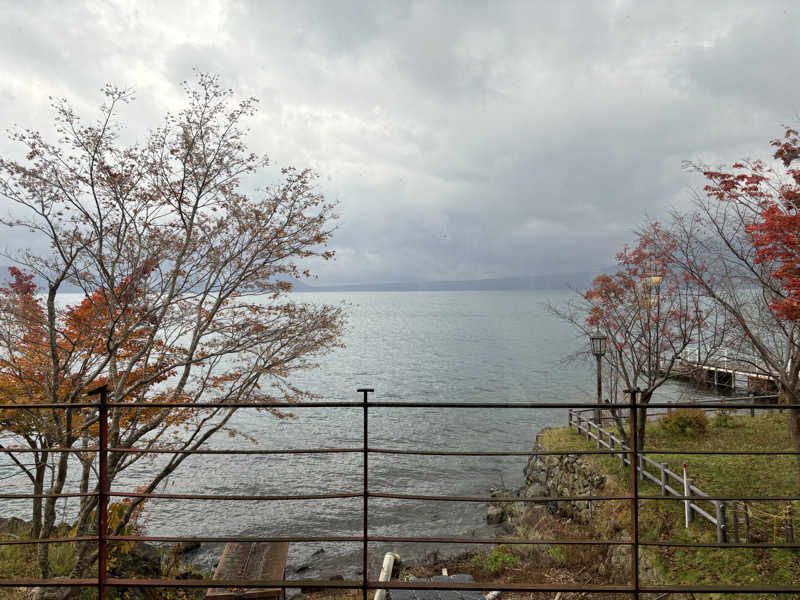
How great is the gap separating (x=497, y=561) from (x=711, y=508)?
4.06m

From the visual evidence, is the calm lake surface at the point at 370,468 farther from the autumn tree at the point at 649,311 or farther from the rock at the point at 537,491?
the autumn tree at the point at 649,311

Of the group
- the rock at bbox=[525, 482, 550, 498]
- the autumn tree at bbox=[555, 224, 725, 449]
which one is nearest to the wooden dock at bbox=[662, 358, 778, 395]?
the autumn tree at bbox=[555, 224, 725, 449]

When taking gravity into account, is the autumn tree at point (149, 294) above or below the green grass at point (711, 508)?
above

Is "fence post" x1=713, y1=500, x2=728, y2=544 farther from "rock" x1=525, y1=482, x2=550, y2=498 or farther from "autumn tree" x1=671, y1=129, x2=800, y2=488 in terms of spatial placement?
"rock" x1=525, y1=482, x2=550, y2=498

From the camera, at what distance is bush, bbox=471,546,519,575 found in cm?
939

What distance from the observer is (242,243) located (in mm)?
7863

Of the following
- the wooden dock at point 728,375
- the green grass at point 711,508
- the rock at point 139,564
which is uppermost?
the wooden dock at point 728,375

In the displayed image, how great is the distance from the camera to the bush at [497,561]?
939cm

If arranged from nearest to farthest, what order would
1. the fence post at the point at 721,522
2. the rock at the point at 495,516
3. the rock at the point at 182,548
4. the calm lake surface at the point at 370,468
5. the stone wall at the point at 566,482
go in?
the fence post at the point at 721,522, the stone wall at the point at 566,482, the rock at the point at 182,548, the calm lake surface at the point at 370,468, the rock at the point at 495,516

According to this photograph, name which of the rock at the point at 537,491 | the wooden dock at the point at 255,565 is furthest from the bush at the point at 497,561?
the rock at the point at 537,491

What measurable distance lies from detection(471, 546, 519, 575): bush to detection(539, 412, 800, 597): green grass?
216 centimetres

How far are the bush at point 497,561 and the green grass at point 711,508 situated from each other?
7.09ft

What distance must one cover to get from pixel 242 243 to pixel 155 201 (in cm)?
141

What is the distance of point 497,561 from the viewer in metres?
9.64
